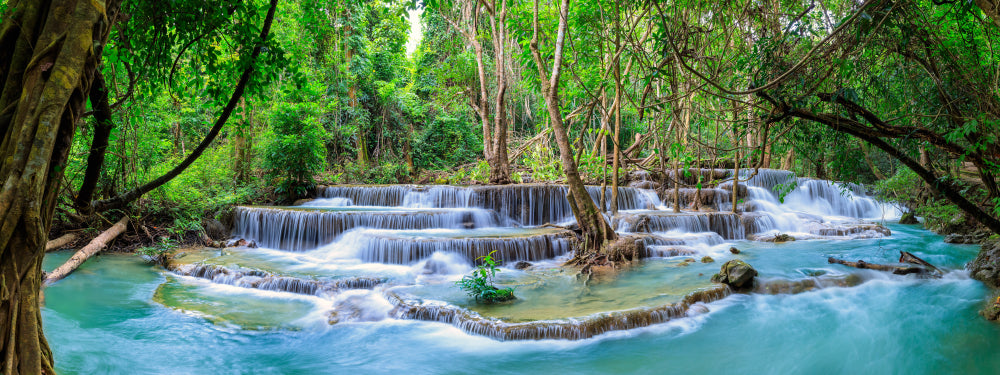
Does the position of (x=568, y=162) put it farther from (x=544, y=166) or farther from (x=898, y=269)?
(x=544, y=166)

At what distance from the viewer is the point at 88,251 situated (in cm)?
770

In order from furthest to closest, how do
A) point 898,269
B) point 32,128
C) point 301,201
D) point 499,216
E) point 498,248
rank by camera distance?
point 301,201 → point 499,216 → point 498,248 → point 898,269 → point 32,128

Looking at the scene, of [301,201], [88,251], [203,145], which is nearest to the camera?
[203,145]

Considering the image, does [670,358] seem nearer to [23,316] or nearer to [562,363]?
[562,363]

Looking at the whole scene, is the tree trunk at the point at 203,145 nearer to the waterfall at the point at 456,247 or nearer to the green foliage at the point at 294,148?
the waterfall at the point at 456,247

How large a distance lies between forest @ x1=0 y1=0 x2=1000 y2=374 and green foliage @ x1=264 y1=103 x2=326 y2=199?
0.07 metres

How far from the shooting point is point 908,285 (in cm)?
706

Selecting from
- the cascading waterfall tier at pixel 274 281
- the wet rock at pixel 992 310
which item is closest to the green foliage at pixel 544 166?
the cascading waterfall tier at pixel 274 281

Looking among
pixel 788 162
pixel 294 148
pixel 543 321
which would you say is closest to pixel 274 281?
pixel 543 321

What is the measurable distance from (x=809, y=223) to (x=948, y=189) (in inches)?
303

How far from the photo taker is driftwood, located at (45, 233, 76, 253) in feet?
26.1

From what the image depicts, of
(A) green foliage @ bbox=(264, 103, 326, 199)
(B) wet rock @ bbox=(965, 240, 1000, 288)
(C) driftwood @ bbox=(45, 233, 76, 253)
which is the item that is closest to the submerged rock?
(B) wet rock @ bbox=(965, 240, 1000, 288)

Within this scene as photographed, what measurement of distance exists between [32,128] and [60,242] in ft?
28.3

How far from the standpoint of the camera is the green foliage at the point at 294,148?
12.6 meters
